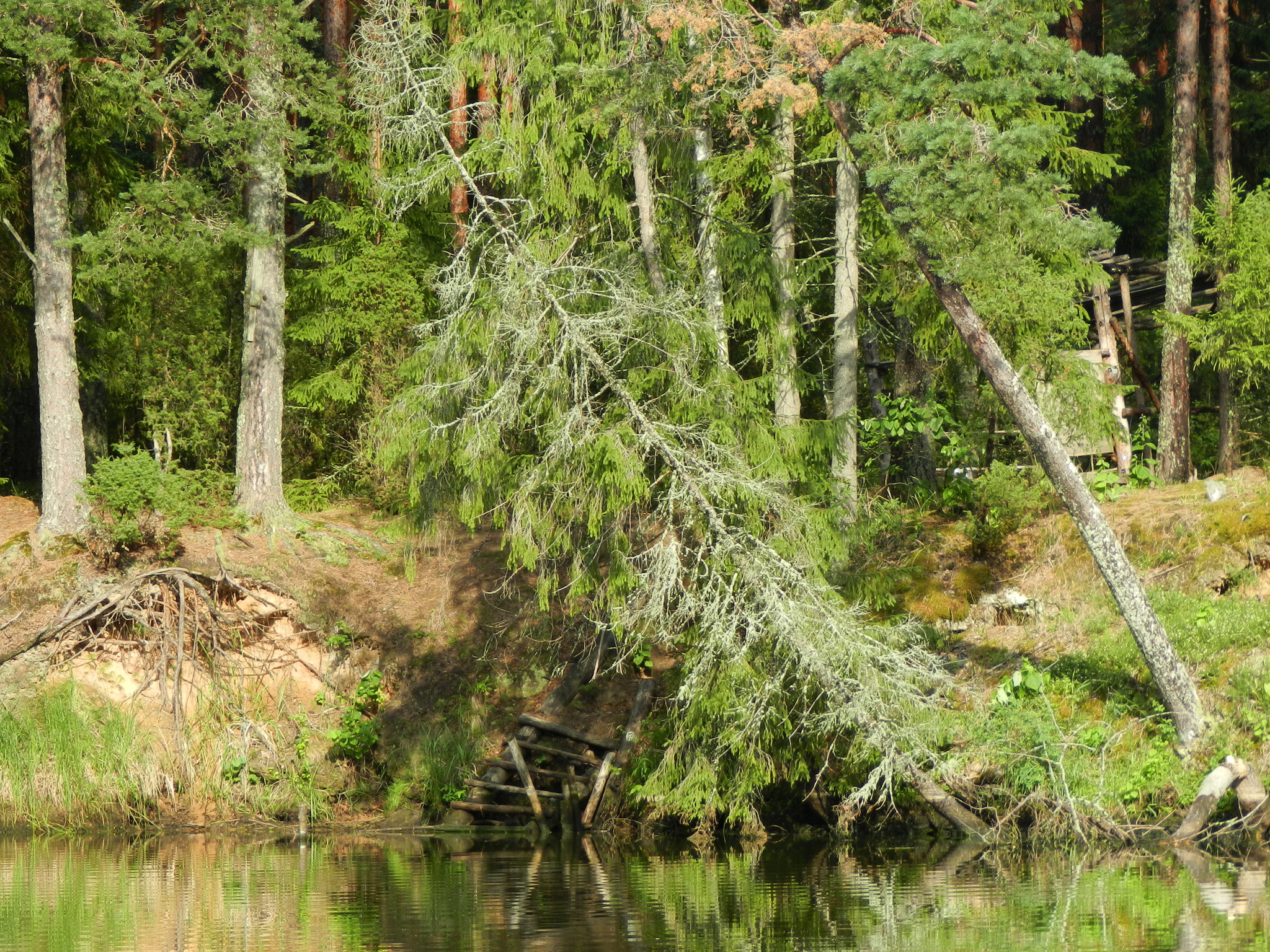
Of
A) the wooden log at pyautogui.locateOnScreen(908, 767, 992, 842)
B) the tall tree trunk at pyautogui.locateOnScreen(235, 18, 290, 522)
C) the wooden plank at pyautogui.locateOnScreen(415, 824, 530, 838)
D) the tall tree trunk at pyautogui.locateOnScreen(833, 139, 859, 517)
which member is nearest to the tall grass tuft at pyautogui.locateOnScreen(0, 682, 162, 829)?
the wooden plank at pyautogui.locateOnScreen(415, 824, 530, 838)

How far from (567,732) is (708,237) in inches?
228

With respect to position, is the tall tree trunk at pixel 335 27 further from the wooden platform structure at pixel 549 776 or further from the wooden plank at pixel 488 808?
the wooden plank at pixel 488 808

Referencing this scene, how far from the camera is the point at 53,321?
1847cm

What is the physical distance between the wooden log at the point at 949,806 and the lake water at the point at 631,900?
0.33 metres

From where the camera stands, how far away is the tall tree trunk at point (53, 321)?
60.2ft

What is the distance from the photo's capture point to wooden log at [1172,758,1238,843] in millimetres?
11930

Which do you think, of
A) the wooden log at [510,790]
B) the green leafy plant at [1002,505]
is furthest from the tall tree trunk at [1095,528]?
the wooden log at [510,790]

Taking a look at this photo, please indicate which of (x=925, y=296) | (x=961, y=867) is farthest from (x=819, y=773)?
(x=925, y=296)

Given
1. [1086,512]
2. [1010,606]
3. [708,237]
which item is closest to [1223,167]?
[1010,606]

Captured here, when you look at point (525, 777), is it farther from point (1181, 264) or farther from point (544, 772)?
point (1181, 264)

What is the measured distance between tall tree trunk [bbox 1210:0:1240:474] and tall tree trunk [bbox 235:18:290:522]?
12.8 metres

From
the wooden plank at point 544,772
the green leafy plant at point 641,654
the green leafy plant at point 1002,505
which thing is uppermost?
the green leafy plant at point 1002,505

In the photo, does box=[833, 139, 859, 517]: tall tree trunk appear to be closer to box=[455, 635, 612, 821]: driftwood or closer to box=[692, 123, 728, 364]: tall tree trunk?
box=[692, 123, 728, 364]: tall tree trunk

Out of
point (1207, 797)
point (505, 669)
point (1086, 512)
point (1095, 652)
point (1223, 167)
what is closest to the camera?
point (1207, 797)
